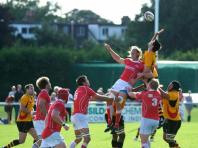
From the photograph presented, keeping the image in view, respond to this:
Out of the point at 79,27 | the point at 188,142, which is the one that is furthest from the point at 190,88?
the point at 79,27

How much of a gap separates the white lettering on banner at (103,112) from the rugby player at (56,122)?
23.8 metres

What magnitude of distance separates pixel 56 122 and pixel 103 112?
80.6 feet

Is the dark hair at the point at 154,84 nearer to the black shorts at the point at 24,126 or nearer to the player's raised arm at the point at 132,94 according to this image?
the player's raised arm at the point at 132,94

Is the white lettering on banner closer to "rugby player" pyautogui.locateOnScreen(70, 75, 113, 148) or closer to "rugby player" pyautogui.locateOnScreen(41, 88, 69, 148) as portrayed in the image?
"rugby player" pyautogui.locateOnScreen(70, 75, 113, 148)

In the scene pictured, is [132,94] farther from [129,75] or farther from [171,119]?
[171,119]


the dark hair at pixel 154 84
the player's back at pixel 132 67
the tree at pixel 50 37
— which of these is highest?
the player's back at pixel 132 67

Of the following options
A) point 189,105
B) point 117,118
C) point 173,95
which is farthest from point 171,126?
point 189,105

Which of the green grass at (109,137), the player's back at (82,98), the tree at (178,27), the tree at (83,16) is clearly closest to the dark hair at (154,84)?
the player's back at (82,98)

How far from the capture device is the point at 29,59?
6412 cm

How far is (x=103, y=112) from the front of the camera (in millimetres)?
43688

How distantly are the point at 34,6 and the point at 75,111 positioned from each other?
455ft

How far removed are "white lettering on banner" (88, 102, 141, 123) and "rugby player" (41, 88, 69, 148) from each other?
78.1 ft

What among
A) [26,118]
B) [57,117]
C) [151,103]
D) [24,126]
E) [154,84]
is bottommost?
[24,126]

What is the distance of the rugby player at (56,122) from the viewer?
19.2m
